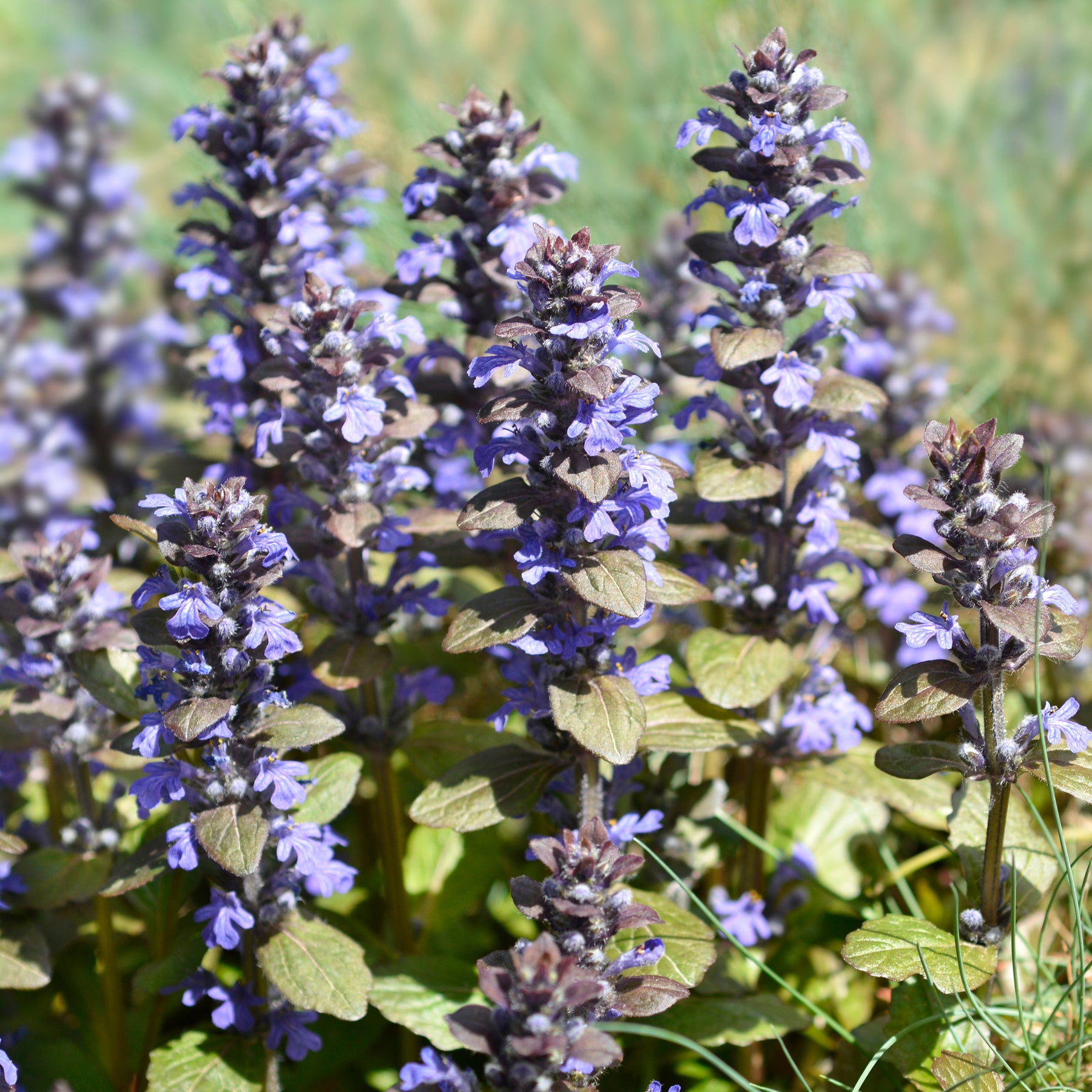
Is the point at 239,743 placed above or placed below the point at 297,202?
below

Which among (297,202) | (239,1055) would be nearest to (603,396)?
(297,202)

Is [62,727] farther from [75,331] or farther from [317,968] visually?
[75,331]

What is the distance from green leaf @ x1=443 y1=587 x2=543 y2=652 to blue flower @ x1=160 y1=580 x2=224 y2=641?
466 millimetres

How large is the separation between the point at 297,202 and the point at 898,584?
89.0 inches

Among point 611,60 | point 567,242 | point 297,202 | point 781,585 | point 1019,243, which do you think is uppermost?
point 611,60

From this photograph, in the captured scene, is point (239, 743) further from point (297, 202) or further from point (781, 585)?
point (297, 202)

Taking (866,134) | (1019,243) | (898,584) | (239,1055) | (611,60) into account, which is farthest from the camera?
(611,60)

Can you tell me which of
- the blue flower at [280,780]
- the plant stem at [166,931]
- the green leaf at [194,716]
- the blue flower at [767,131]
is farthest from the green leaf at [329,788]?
the blue flower at [767,131]

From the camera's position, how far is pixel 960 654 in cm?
232

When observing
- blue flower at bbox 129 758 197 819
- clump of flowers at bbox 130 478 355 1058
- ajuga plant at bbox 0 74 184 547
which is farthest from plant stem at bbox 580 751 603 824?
→ ajuga plant at bbox 0 74 184 547

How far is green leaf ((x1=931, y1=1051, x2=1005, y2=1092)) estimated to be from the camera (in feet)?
7.24

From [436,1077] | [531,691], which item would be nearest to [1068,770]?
[531,691]

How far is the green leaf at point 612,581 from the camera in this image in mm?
2154

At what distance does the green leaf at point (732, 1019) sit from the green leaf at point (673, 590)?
3.23 ft
